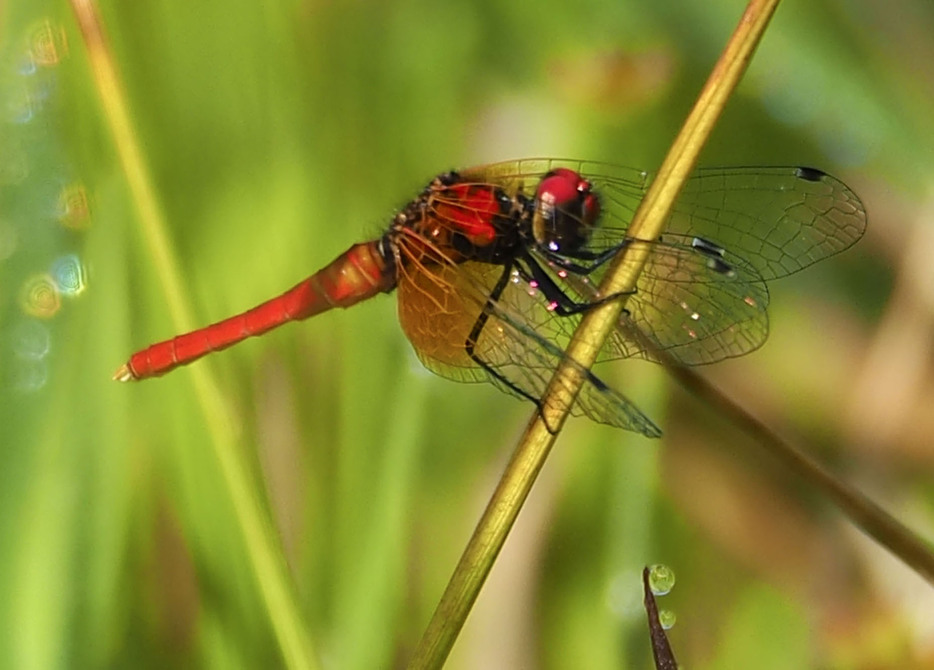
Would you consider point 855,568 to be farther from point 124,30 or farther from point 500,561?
point 124,30

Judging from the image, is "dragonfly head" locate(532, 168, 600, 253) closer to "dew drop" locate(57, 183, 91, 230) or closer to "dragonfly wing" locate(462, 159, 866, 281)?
"dragonfly wing" locate(462, 159, 866, 281)

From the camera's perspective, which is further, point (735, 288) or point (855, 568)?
point (855, 568)

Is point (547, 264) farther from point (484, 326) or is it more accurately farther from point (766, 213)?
point (766, 213)

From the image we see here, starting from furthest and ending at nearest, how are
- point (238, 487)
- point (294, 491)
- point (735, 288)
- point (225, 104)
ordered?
point (225, 104) → point (294, 491) → point (735, 288) → point (238, 487)

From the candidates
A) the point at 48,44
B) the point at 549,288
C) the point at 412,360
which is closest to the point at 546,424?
the point at 549,288

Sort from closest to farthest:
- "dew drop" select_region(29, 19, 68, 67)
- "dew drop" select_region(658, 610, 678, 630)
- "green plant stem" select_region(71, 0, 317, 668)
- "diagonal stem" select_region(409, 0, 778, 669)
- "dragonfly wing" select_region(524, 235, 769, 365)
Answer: "diagonal stem" select_region(409, 0, 778, 669) → "green plant stem" select_region(71, 0, 317, 668) → "dragonfly wing" select_region(524, 235, 769, 365) → "dew drop" select_region(658, 610, 678, 630) → "dew drop" select_region(29, 19, 68, 67)

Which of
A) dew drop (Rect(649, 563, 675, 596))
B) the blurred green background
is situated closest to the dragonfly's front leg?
the blurred green background

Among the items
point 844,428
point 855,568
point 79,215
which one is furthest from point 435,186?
point 855,568

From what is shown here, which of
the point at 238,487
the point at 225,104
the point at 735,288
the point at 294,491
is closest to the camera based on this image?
the point at 238,487
